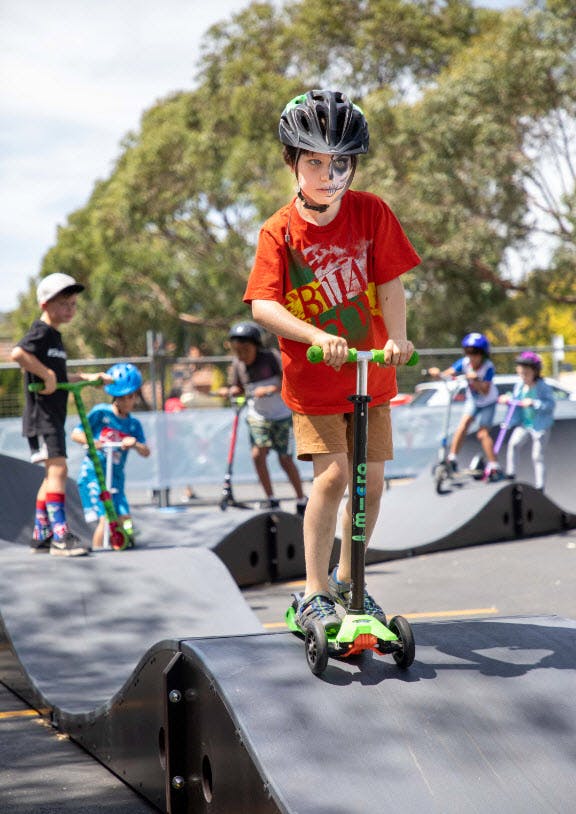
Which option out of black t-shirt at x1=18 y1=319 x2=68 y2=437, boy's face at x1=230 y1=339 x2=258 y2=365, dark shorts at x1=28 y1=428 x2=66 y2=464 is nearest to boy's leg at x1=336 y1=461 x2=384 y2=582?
dark shorts at x1=28 y1=428 x2=66 y2=464

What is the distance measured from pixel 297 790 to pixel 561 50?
28.4 meters

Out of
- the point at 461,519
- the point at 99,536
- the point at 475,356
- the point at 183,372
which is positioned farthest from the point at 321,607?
the point at 183,372

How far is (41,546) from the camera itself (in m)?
7.14

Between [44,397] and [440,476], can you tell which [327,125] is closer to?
[44,397]

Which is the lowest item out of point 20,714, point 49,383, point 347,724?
point 20,714

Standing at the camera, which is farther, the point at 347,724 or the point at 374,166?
the point at 374,166

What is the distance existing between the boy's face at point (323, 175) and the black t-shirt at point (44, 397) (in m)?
3.68

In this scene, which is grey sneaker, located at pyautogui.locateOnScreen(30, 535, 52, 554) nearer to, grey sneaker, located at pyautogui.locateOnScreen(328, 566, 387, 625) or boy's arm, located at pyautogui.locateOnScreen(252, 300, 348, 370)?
grey sneaker, located at pyautogui.locateOnScreen(328, 566, 387, 625)

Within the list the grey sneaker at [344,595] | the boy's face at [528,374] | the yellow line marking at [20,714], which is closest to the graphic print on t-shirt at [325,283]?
the grey sneaker at [344,595]

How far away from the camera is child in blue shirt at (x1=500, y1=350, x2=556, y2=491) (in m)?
12.8

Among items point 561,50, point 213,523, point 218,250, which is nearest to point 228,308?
point 218,250

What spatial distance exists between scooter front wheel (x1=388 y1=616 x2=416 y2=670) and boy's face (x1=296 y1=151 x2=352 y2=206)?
1.60 m

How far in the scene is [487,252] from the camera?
30.5m

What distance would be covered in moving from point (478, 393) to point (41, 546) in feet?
25.1
